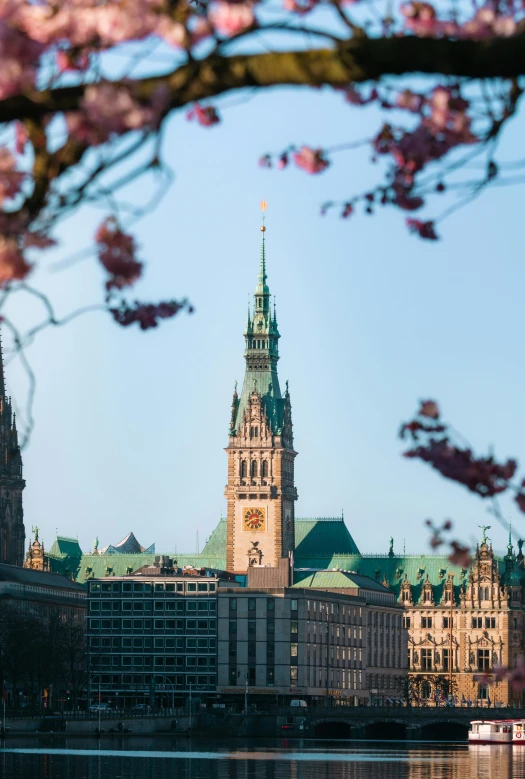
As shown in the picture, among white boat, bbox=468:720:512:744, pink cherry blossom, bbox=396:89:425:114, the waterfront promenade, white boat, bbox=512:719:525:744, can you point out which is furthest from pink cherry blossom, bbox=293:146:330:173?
white boat, bbox=512:719:525:744

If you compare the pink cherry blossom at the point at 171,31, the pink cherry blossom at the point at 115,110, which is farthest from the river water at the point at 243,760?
the pink cherry blossom at the point at 171,31

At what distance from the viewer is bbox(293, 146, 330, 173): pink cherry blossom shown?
1675 centimetres

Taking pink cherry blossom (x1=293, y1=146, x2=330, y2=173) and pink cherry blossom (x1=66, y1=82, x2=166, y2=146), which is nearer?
pink cherry blossom (x1=66, y1=82, x2=166, y2=146)

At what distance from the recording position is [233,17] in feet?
45.3

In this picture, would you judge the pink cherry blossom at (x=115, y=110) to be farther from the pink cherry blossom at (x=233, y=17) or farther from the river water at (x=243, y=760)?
the river water at (x=243, y=760)

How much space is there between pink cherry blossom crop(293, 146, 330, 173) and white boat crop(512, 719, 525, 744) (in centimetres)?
17206

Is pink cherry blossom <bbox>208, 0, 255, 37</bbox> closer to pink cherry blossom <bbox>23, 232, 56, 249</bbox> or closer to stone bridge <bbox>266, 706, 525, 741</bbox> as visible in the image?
pink cherry blossom <bbox>23, 232, 56, 249</bbox>

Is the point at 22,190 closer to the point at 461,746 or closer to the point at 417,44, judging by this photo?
the point at 417,44

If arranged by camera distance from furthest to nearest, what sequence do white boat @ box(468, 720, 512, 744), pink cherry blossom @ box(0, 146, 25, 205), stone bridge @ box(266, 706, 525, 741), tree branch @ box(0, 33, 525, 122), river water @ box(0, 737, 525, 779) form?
stone bridge @ box(266, 706, 525, 741), white boat @ box(468, 720, 512, 744), river water @ box(0, 737, 525, 779), pink cherry blossom @ box(0, 146, 25, 205), tree branch @ box(0, 33, 525, 122)

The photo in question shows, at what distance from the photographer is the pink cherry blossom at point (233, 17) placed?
45.2 feet

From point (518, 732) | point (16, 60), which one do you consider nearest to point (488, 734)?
point (518, 732)

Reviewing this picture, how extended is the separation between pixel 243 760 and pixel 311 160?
120109 millimetres

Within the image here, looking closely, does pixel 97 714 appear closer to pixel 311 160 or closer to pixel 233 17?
pixel 311 160

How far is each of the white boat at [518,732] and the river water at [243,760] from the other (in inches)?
352
